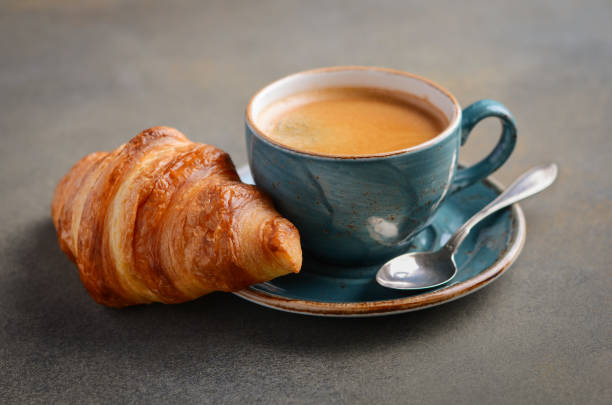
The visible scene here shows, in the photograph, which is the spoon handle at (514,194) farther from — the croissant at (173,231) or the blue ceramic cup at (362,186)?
the croissant at (173,231)

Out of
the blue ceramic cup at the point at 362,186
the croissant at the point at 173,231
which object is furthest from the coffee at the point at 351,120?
the croissant at the point at 173,231

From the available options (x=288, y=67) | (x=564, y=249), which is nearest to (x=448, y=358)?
(x=564, y=249)

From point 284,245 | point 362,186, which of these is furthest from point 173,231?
point 362,186

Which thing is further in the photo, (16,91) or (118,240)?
(16,91)

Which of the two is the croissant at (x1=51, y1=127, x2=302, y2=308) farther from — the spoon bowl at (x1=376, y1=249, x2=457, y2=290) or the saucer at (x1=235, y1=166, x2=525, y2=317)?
the spoon bowl at (x1=376, y1=249, x2=457, y2=290)

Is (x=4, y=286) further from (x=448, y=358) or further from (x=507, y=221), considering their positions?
(x=507, y=221)

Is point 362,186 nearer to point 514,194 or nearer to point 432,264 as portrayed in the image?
point 432,264
